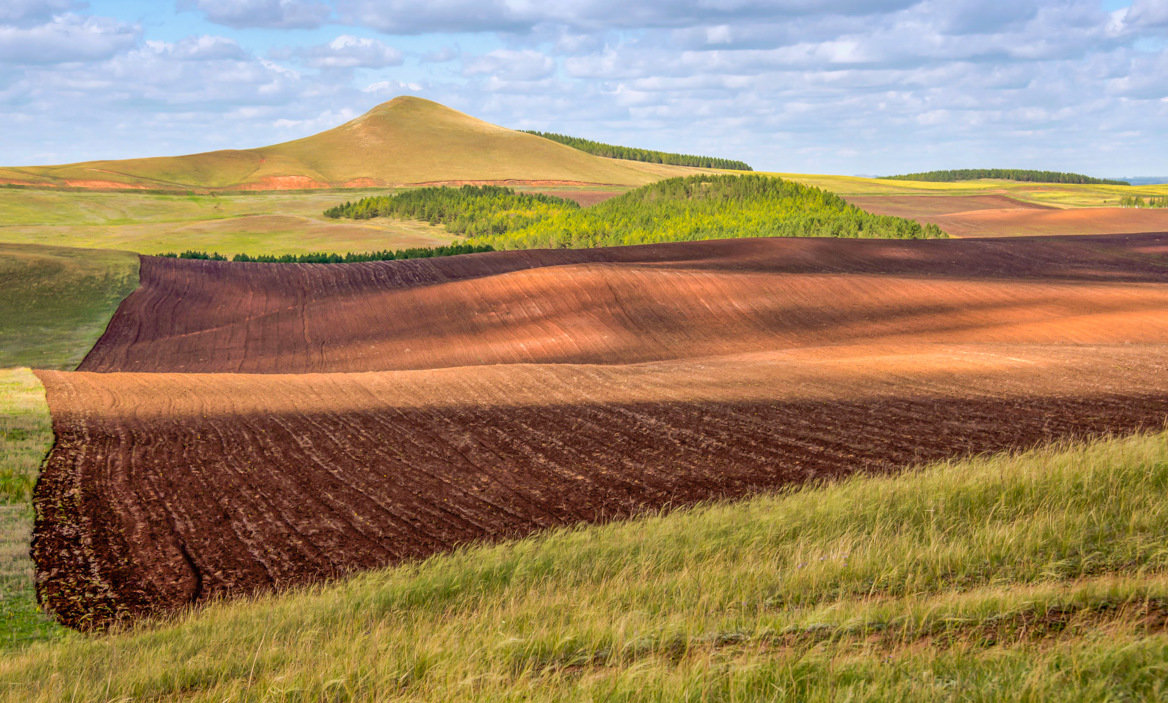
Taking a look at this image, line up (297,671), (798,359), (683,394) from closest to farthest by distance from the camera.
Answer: (297,671), (683,394), (798,359)

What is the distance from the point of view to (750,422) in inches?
803

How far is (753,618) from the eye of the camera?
253 inches

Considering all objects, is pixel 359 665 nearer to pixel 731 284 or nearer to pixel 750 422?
pixel 750 422

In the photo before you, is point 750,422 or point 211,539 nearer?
point 211,539

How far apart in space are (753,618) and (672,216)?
3993 inches

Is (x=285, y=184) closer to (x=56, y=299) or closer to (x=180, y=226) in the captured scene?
(x=180, y=226)

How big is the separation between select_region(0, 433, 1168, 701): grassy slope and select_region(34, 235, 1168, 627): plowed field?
352 cm

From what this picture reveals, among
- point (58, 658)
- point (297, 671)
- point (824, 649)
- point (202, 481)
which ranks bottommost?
point (202, 481)

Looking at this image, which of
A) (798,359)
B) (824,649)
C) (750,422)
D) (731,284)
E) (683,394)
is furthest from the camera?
(731,284)

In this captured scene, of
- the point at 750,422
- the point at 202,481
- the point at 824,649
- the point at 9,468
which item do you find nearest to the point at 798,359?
the point at 750,422

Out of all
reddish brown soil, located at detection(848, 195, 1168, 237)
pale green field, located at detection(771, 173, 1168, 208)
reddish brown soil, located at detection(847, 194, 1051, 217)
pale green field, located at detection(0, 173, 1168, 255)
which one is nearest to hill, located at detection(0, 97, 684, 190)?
pale green field, located at detection(0, 173, 1168, 255)

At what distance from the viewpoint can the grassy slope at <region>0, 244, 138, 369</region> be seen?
129ft

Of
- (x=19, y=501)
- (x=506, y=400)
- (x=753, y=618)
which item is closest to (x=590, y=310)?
(x=506, y=400)

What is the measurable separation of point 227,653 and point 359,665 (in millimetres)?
1485
